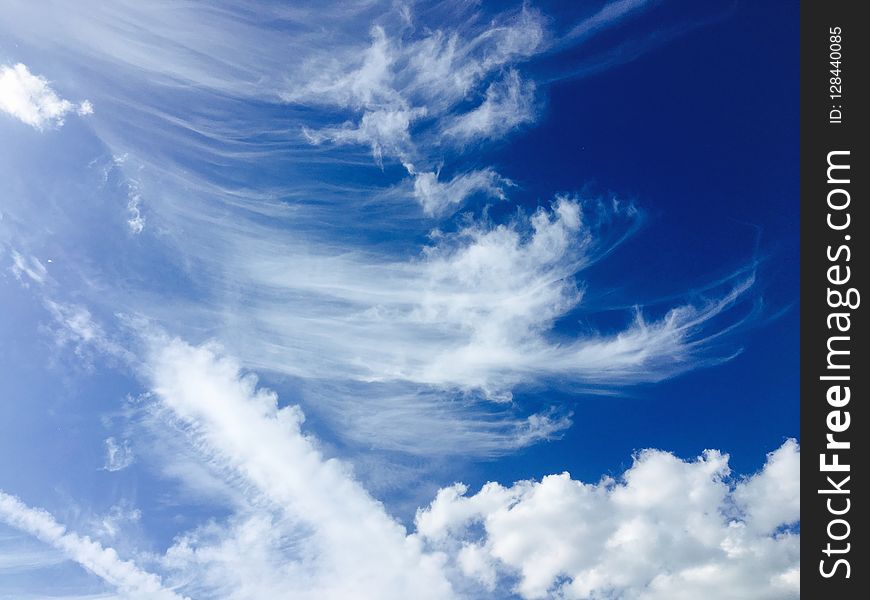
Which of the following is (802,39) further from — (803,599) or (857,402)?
(803,599)

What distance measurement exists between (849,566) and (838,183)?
25.3 m

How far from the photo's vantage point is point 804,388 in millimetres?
31172

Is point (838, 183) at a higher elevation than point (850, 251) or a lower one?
higher

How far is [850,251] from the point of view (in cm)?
3181

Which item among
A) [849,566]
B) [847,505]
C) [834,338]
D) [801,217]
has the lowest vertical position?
[849,566]

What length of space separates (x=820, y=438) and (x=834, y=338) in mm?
6812

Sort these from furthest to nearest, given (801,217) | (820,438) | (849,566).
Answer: (801,217)
(820,438)
(849,566)

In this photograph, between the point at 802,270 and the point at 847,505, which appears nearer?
the point at 847,505

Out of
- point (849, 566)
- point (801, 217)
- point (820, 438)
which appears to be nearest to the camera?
point (849, 566)

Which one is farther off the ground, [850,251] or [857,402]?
[850,251]

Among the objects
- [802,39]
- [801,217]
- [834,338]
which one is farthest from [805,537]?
[802,39]

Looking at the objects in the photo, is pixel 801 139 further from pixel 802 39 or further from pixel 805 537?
pixel 805 537


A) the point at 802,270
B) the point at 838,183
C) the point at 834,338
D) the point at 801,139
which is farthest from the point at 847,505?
the point at 801,139

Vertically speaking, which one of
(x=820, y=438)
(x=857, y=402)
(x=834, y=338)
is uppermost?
(x=834, y=338)
